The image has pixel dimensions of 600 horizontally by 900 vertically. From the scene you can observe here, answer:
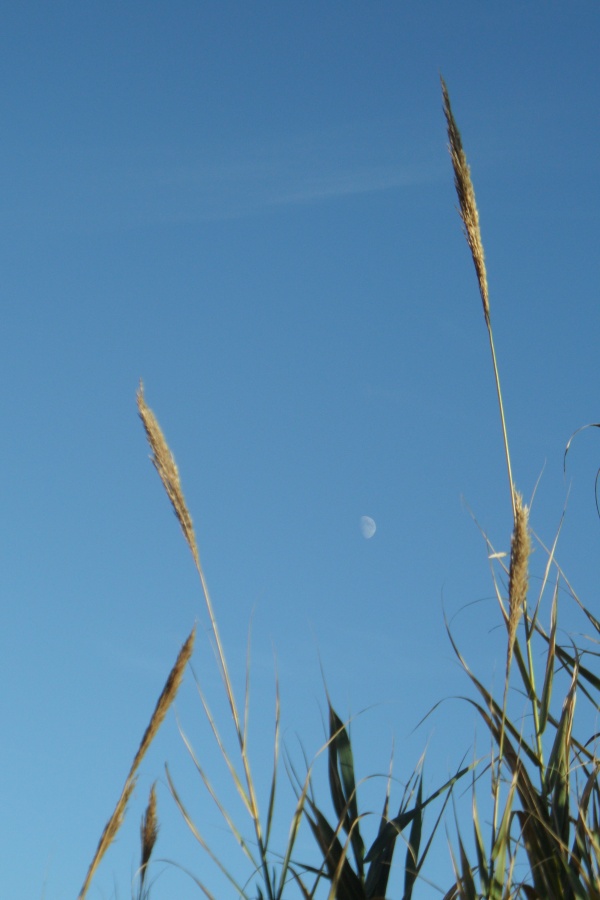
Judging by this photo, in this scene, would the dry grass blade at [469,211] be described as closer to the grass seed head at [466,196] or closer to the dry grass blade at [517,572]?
the grass seed head at [466,196]

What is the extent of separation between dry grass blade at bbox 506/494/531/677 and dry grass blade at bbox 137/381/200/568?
46 centimetres

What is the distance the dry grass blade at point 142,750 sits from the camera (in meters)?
1.12

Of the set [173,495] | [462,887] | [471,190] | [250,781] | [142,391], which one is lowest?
[462,887]

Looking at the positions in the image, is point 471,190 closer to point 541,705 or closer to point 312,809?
point 541,705

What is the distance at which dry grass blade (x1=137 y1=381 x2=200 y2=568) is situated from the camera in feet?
4.72

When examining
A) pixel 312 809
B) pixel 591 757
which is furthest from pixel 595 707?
pixel 312 809

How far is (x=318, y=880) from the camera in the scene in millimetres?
1553

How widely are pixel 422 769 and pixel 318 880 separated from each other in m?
0.36

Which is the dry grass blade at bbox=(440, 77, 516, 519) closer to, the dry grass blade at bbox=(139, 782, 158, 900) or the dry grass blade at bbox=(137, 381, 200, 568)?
the dry grass blade at bbox=(137, 381, 200, 568)

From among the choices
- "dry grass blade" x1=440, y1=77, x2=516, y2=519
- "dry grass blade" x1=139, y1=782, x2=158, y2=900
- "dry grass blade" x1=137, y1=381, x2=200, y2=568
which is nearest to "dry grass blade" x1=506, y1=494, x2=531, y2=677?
"dry grass blade" x1=440, y1=77, x2=516, y2=519

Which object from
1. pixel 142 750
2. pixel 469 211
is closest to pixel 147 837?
pixel 142 750

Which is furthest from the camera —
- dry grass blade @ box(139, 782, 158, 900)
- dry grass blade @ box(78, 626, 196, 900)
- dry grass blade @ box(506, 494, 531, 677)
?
dry grass blade @ box(139, 782, 158, 900)

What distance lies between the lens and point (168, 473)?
146 centimetres

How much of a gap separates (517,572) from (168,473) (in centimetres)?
54
